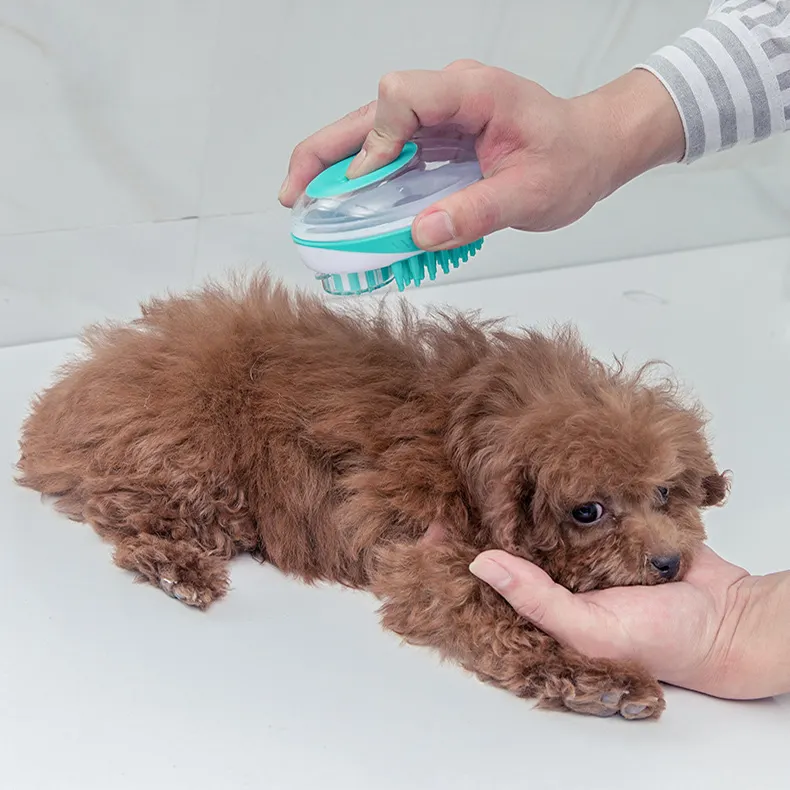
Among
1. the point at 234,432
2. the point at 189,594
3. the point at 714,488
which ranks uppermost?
the point at 234,432

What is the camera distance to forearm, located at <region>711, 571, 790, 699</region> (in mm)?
2055

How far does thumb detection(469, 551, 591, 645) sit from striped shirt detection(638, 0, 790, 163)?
3.30ft

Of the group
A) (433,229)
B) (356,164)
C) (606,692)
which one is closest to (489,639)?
(606,692)

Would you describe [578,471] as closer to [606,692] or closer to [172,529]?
[606,692]

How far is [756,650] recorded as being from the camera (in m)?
2.06

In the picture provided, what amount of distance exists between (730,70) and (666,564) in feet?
3.41

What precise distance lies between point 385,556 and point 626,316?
1.82 m

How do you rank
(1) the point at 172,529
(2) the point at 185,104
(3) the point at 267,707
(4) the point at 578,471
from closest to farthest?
(3) the point at 267,707, (4) the point at 578,471, (1) the point at 172,529, (2) the point at 185,104

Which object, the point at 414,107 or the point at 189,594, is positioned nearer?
the point at 414,107

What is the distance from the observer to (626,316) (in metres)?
3.78

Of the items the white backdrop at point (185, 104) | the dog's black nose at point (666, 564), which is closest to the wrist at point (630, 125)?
the dog's black nose at point (666, 564)

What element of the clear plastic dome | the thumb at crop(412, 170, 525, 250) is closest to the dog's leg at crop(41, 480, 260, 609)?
the clear plastic dome

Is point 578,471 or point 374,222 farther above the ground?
point 374,222

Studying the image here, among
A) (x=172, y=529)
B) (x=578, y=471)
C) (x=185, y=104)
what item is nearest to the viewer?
(x=578, y=471)
